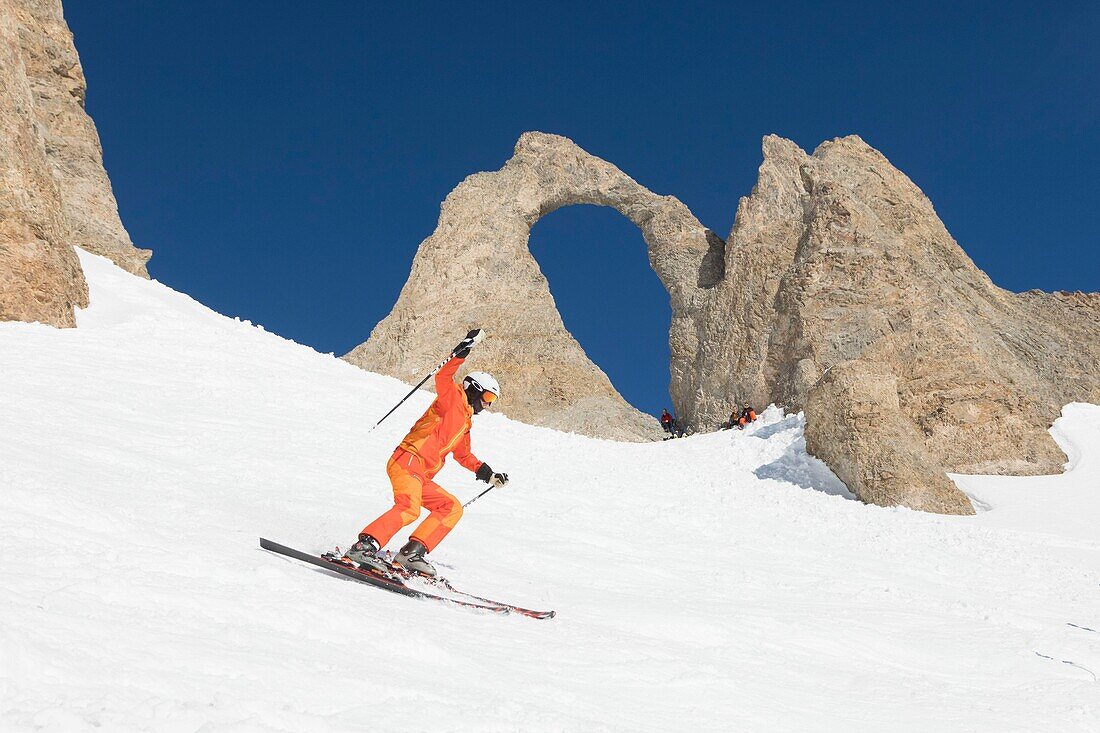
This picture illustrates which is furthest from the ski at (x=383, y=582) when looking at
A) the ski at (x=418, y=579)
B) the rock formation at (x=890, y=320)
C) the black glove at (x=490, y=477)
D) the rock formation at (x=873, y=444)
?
the rock formation at (x=890, y=320)

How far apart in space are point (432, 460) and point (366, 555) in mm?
953

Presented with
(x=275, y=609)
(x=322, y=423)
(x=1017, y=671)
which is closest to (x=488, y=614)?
(x=275, y=609)

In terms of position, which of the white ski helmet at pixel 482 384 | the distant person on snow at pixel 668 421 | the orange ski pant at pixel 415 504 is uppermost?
the distant person on snow at pixel 668 421

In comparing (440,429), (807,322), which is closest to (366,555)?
(440,429)

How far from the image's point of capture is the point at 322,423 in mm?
13055

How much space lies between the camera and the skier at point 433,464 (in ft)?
19.3

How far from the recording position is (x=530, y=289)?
1775 inches

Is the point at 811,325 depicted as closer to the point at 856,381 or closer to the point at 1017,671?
the point at 856,381

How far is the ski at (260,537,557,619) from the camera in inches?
202

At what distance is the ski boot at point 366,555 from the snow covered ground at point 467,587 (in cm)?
Answer: 29

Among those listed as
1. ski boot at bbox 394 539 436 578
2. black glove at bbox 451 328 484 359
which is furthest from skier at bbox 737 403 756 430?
ski boot at bbox 394 539 436 578

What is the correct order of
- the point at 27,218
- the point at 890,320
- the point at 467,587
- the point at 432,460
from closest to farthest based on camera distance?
1. the point at 467,587
2. the point at 432,460
3. the point at 27,218
4. the point at 890,320

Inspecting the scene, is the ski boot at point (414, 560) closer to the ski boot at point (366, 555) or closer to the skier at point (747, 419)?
the ski boot at point (366, 555)

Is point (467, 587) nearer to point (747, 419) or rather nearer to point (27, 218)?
point (27, 218)
